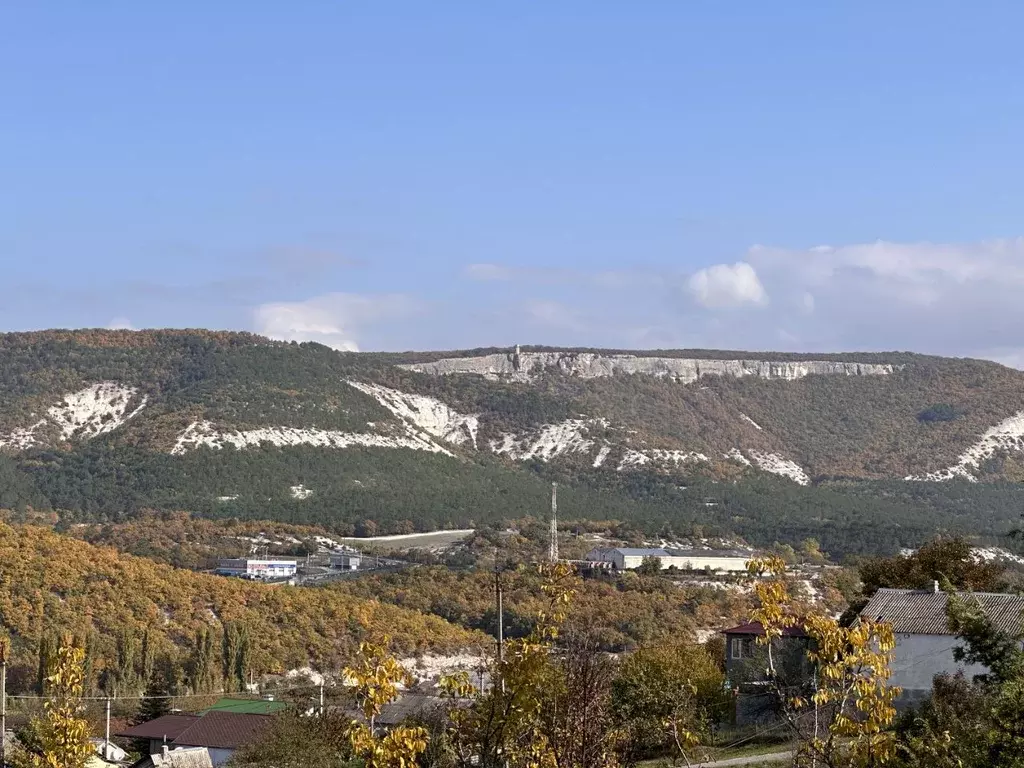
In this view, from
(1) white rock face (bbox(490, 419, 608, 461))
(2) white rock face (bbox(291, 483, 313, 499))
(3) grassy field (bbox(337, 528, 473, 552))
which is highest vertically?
(1) white rock face (bbox(490, 419, 608, 461))

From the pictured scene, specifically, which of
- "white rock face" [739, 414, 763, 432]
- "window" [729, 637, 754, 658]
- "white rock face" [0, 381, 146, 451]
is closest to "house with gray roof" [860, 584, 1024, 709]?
"window" [729, 637, 754, 658]

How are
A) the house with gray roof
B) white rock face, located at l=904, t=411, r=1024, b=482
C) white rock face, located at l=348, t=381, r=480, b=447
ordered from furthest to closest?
white rock face, located at l=904, t=411, r=1024, b=482 → white rock face, located at l=348, t=381, r=480, b=447 → the house with gray roof

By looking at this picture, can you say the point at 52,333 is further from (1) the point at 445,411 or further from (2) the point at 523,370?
(2) the point at 523,370

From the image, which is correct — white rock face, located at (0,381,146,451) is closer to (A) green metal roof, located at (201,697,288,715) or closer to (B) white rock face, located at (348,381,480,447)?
(B) white rock face, located at (348,381,480,447)

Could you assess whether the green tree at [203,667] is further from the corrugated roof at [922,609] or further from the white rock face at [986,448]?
the white rock face at [986,448]

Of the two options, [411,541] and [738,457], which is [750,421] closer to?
[738,457]

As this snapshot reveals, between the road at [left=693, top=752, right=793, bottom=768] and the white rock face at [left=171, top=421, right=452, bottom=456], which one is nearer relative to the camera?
the road at [left=693, top=752, right=793, bottom=768]

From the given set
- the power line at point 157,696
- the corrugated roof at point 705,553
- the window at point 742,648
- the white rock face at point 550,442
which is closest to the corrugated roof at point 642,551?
the corrugated roof at point 705,553
